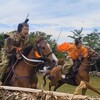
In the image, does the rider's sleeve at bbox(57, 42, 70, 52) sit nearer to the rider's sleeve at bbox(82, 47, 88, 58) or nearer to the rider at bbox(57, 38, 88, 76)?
the rider at bbox(57, 38, 88, 76)

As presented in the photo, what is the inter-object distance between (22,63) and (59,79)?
25.9 feet

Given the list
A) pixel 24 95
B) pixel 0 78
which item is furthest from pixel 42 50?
pixel 24 95

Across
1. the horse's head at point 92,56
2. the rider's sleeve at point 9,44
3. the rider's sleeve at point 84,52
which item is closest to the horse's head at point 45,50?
the rider's sleeve at point 9,44

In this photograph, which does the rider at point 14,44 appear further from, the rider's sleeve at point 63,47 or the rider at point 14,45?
the rider's sleeve at point 63,47

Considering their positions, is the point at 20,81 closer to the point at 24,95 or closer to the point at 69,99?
the point at 24,95

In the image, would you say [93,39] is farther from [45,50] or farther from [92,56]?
[45,50]

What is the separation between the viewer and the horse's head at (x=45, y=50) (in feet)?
35.7

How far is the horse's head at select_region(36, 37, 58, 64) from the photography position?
10.9 m

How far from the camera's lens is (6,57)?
11.7 meters

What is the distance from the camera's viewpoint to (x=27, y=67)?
11383mm

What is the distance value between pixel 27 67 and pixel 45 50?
76 centimetres

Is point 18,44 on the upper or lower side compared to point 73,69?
upper

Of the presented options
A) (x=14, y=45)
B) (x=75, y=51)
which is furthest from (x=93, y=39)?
(x=14, y=45)

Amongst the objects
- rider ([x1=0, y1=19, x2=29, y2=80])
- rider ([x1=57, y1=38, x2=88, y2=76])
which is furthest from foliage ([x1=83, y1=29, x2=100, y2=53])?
rider ([x1=0, y1=19, x2=29, y2=80])
